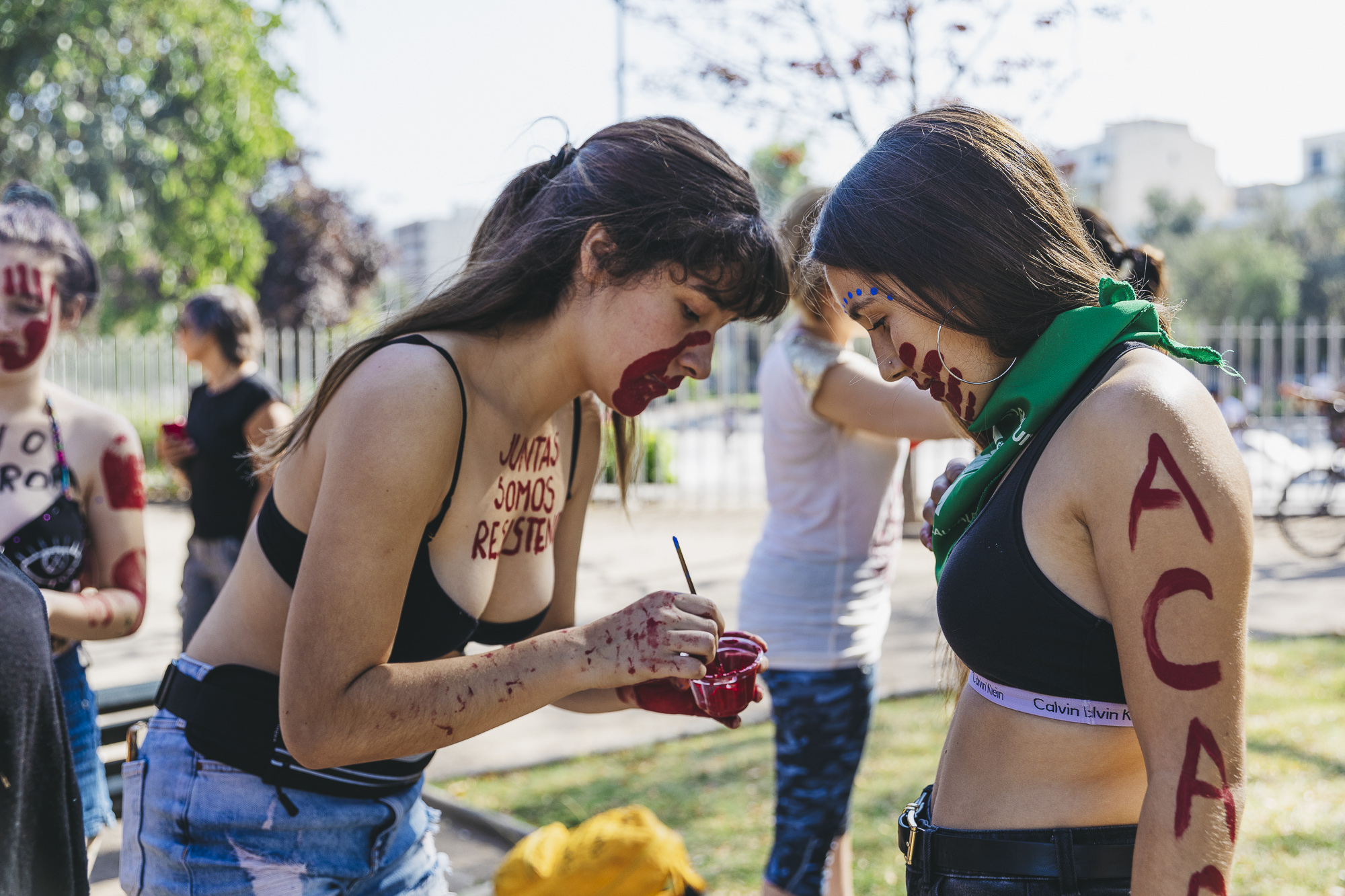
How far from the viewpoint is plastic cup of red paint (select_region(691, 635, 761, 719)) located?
1.77 metres

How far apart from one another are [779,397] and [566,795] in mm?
2189

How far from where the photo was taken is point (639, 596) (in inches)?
306

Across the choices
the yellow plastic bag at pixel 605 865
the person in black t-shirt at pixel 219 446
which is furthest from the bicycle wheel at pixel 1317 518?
the person in black t-shirt at pixel 219 446

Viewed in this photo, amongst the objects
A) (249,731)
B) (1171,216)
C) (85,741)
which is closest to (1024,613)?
(249,731)

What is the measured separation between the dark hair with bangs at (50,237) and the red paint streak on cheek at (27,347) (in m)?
0.12

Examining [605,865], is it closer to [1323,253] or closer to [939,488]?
[939,488]

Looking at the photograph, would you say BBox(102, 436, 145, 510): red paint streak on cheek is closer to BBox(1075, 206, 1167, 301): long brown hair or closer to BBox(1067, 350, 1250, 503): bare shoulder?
BBox(1067, 350, 1250, 503): bare shoulder

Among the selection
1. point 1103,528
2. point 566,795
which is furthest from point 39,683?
point 566,795

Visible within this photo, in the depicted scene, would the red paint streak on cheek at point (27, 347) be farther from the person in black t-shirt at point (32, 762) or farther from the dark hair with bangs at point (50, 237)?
the person in black t-shirt at point (32, 762)

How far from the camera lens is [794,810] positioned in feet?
9.03

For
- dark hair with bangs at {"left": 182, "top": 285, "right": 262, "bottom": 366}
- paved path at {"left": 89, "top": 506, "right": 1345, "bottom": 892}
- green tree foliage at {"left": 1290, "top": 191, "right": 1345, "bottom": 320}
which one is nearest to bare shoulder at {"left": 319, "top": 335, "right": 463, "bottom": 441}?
paved path at {"left": 89, "top": 506, "right": 1345, "bottom": 892}


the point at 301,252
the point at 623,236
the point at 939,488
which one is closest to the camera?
the point at 623,236

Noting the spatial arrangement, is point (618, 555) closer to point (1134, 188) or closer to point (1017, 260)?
point (1017, 260)

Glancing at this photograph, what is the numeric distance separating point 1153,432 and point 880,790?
3358 mm
